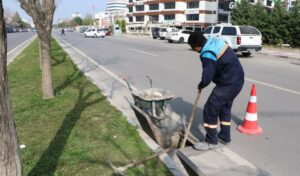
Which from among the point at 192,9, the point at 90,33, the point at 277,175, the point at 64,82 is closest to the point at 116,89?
the point at 64,82

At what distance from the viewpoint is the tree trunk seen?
709 cm

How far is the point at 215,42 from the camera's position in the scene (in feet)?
14.1

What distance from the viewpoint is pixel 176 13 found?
74938 millimetres

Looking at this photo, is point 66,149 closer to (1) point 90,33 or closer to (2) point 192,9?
(1) point 90,33

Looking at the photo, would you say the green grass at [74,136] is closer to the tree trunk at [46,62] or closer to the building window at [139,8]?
the tree trunk at [46,62]

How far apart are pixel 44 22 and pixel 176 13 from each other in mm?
70325

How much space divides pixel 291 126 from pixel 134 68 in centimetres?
848

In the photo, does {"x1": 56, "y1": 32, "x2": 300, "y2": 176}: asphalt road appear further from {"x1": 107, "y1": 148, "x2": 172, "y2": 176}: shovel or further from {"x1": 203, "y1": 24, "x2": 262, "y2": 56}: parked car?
{"x1": 203, "y1": 24, "x2": 262, "y2": 56}: parked car

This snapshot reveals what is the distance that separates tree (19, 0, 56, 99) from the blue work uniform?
3.95 meters

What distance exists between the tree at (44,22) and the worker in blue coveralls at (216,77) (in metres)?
3.69

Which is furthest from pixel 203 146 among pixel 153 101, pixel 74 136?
pixel 74 136

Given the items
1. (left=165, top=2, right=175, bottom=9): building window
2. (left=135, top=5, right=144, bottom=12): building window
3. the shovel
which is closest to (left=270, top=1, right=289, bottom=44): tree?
the shovel

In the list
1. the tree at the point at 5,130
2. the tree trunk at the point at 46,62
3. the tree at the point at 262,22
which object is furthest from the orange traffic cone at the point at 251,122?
the tree at the point at 262,22

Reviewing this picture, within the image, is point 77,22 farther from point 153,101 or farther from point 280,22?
point 153,101
